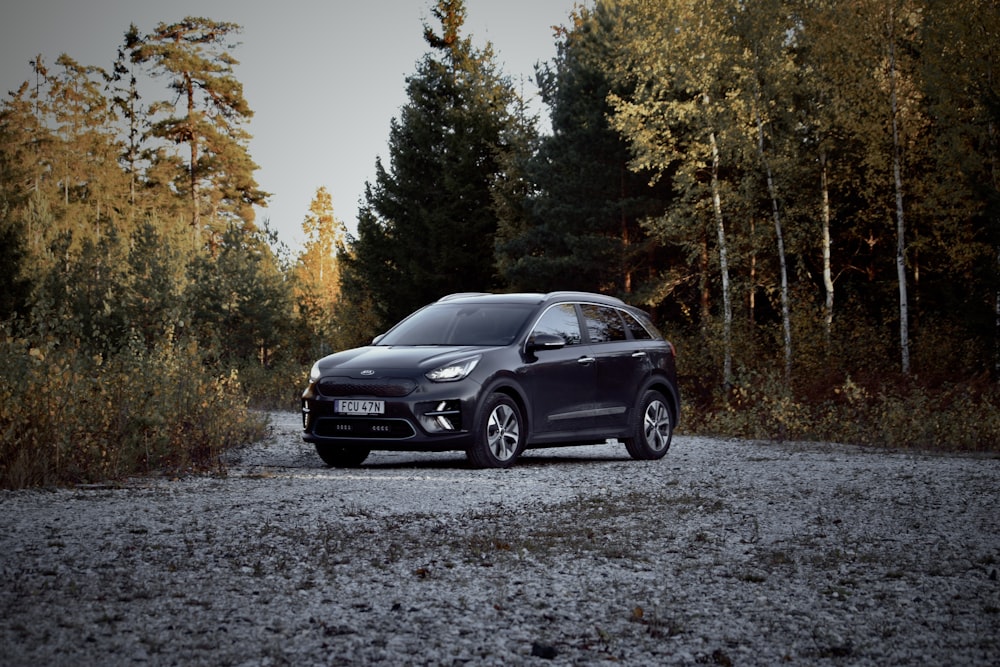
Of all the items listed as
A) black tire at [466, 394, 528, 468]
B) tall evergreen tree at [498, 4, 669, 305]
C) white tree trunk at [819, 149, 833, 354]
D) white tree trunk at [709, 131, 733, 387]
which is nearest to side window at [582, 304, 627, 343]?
black tire at [466, 394, 528, 468]

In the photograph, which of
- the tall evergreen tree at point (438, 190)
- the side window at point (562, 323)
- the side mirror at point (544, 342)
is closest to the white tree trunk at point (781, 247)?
the tall evergreen tree at point (438, 190)

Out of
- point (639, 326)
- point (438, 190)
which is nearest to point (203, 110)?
point (438, 190)

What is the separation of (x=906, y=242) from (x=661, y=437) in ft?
66.5

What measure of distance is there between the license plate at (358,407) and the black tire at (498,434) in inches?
38.5

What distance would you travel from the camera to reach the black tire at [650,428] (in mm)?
13367

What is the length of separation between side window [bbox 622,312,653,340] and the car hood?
2556 mm

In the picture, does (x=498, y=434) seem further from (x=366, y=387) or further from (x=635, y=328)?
(x=635, y=328)

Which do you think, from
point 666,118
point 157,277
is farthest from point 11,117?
point 666,118

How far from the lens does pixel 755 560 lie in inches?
259

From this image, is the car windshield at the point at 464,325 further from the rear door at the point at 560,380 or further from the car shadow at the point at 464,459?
the car shadow at the point at 464,459

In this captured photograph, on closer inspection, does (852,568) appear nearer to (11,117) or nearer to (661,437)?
(661,437)

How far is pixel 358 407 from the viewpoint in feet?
37.7

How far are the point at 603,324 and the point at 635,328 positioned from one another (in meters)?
0.65

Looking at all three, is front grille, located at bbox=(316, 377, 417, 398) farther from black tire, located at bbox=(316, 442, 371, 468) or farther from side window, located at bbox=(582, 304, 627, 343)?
side window, located at bbox=(582, 304, 627, 343)
